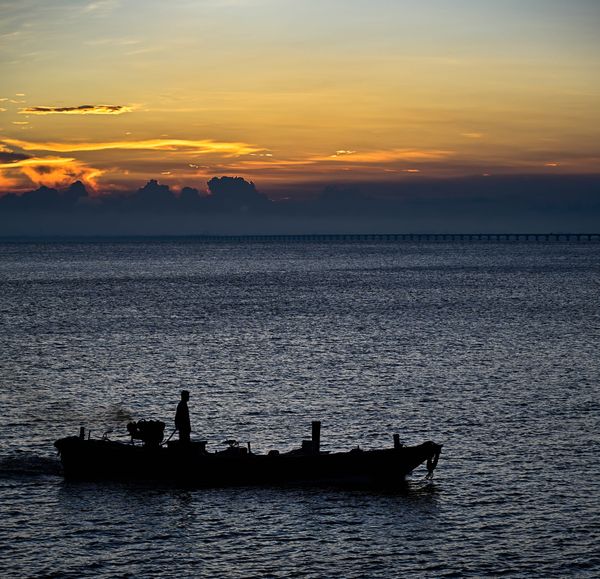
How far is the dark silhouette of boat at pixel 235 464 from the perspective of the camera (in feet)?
118

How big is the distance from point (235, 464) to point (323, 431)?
33.1 feet

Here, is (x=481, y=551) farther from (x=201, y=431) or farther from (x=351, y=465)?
(x=201, y=431)

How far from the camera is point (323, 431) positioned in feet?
150

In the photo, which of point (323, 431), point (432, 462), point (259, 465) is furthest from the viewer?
point (323, 431)

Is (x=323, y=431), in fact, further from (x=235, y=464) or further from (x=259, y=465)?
(x=235, y=464)

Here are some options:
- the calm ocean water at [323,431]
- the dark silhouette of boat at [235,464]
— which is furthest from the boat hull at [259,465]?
the calm ocean water at [323,431]

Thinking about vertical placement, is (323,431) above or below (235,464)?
below

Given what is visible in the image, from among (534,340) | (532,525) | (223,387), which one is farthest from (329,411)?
(534,340)

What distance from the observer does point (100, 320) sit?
104 m

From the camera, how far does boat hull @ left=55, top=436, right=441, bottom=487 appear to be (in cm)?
3600

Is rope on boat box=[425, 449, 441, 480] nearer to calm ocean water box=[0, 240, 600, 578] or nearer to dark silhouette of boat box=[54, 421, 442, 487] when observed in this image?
dark silhouette of boat box=[54, 421, 442, 487]

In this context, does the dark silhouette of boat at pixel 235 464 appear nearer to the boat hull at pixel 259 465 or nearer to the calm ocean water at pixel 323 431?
the boat hull at pixel 259 465

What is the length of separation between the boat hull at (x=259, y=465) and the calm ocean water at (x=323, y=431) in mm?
807

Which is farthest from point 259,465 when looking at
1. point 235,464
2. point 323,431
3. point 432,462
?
point 323,431
